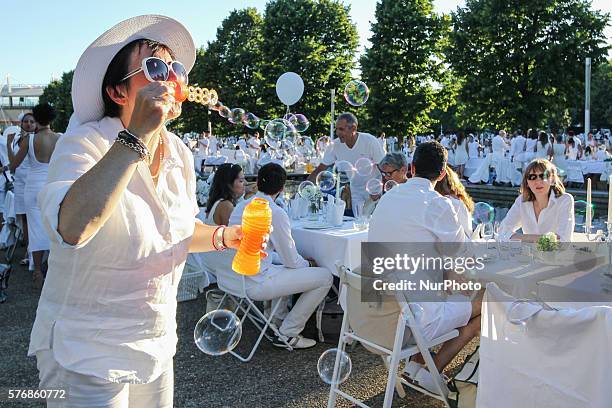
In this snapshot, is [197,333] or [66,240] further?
[197,333]

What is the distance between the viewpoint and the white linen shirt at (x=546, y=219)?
163 inches

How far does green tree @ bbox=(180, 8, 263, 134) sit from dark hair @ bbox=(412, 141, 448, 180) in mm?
30909

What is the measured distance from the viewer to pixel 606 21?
24812 mm

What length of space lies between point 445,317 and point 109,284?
2.42 metres

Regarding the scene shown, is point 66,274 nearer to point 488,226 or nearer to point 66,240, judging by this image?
point 66,240

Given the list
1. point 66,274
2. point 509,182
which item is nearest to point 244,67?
point 509,182

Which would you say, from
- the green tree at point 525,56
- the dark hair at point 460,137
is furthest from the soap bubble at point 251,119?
the green tree at point 525,56

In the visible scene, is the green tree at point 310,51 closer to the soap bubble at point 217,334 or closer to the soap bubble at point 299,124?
the soap bubble at point 299,124

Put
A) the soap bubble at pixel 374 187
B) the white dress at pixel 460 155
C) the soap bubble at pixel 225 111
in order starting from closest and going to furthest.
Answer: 1. the soap bubble at pixel 225 111
2. the soap bubble at pixel 374 187
3. the white dress at pixel 460 155

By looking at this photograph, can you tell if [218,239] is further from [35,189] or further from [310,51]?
[310,51]

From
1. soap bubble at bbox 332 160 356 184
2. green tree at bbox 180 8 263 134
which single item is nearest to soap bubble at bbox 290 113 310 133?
soap bubble at bbox 332 160 356 184

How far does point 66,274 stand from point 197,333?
1795 mm

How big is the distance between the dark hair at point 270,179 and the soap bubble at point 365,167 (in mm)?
2217

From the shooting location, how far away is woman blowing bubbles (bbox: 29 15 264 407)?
1.21m
